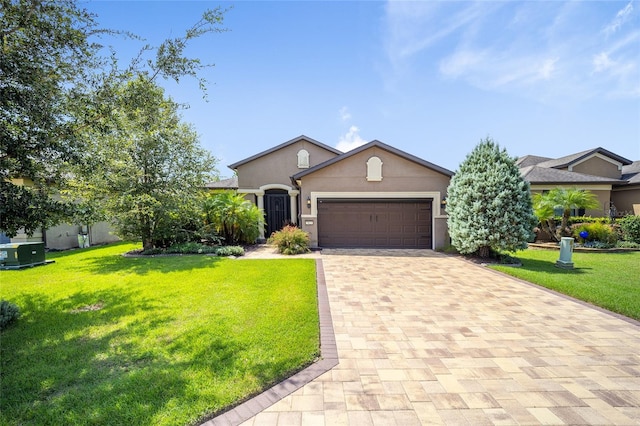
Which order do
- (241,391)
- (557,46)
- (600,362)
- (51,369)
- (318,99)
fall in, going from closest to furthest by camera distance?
(241,391) → (51,369) → (600,362) → (557,46) → (318,99)

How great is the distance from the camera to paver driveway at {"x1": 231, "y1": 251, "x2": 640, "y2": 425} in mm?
2615

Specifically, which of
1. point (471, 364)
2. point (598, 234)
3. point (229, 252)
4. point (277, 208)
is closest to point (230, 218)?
point (229, 252)

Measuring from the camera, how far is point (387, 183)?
40.8 feet

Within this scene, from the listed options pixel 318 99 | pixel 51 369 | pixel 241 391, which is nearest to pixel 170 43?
pixel 51 369

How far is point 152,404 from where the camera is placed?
2633 mm

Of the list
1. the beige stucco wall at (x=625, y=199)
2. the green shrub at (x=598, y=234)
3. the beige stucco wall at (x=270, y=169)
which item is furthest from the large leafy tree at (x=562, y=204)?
the beige stucco wall at (x=270, y=169)

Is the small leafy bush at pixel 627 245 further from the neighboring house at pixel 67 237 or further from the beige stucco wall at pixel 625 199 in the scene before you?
the neighboring house at pixel 67 237

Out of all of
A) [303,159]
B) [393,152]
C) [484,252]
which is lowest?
[484,252]

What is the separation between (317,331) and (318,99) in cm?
1165

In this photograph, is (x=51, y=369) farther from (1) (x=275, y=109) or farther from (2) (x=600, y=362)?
(1) (x=275, y=109)

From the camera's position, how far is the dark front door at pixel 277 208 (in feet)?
52.8

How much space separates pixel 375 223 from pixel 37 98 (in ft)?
38.3

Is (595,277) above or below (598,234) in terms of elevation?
below

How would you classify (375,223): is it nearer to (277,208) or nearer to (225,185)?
(277,208)
